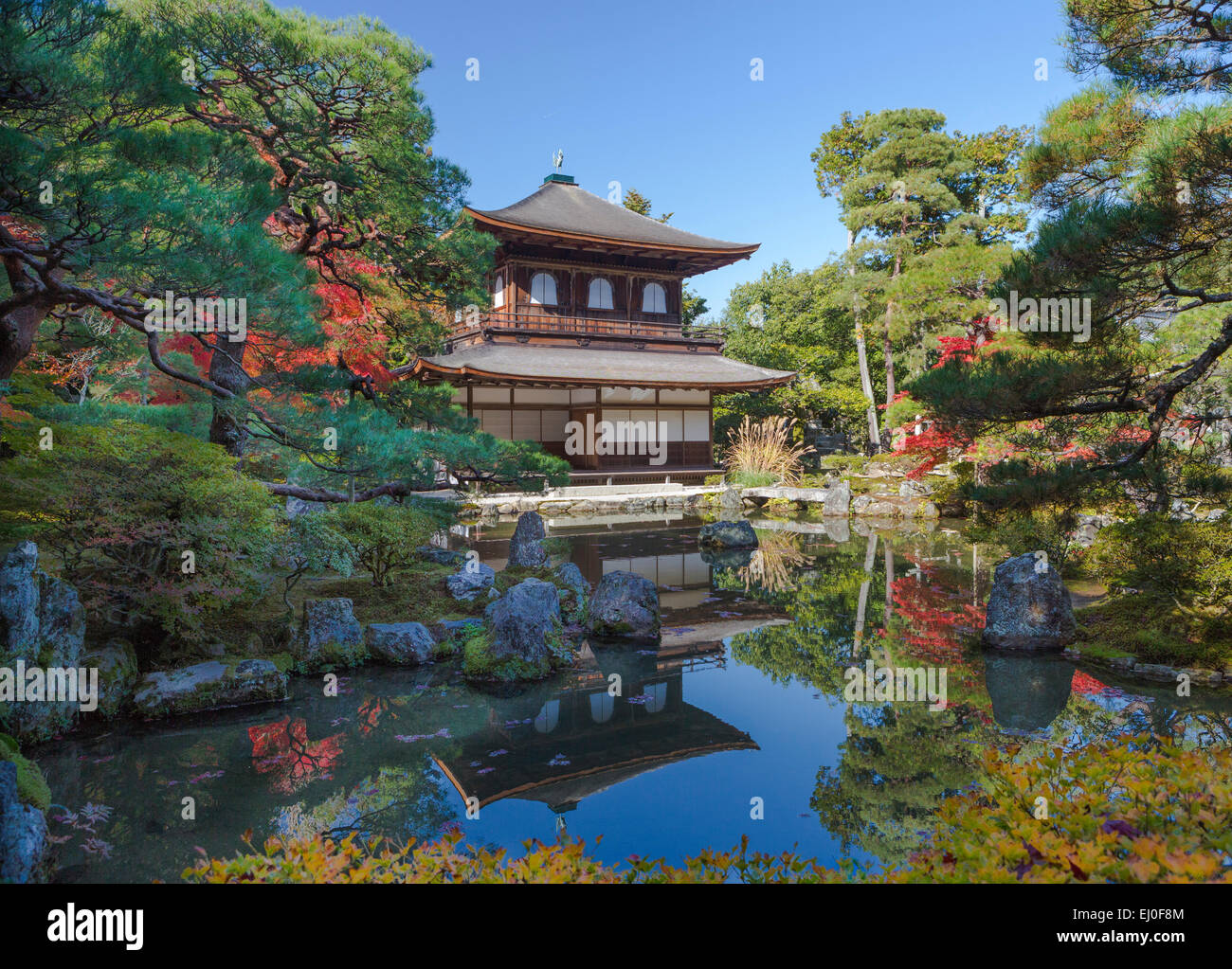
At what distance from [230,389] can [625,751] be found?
4427 mm

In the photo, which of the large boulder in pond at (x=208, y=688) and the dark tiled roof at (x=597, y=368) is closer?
the large boulder in pond at (x=208, y=688)

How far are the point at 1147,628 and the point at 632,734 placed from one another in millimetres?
4190

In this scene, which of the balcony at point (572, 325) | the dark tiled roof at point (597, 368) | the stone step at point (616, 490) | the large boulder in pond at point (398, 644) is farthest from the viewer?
the balcony at point (572, 325)

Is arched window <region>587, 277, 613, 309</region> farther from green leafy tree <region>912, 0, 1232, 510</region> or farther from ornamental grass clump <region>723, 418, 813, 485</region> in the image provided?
green leafy tree <region>912, 0, 1232, 510</region>

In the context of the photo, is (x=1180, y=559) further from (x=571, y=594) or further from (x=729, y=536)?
(x=729, y=536)

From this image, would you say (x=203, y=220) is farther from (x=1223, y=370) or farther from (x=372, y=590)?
(x=1223, y=370)

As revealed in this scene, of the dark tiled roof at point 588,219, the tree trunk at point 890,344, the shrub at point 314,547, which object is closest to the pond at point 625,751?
the shrub at point 314,547

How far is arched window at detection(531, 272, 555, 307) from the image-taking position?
17812 millimetres

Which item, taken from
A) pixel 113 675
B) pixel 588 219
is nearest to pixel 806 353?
pixel 588 219

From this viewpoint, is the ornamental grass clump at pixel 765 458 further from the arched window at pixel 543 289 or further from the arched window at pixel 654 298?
the arched window at pixel 543 289

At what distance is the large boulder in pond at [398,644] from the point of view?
5703mm

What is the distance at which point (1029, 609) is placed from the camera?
589 centimetres

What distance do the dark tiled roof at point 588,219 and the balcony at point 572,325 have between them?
197cm

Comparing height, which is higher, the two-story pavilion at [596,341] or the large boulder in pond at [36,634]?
the two-story pavilion at [596,341]
